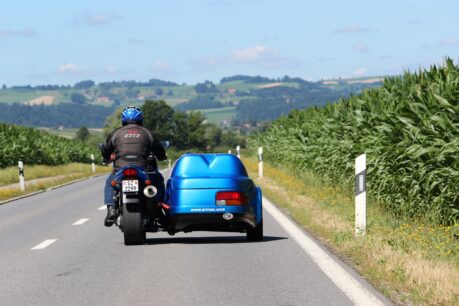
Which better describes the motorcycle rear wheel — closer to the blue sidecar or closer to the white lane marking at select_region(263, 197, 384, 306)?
the blue sidecar

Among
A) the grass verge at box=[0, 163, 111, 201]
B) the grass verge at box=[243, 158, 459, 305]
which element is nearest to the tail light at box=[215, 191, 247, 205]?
the grass verge at box=[243, 158, 459, 305]

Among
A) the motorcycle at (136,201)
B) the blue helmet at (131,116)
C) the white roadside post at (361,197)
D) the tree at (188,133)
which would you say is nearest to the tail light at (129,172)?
the motorcycle at (136,201)

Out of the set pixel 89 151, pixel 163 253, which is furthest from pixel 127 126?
pixel 89 151

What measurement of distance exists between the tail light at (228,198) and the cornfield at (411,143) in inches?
128

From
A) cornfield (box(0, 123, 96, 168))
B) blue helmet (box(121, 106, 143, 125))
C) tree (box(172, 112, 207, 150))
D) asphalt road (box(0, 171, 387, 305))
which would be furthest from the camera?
tree (box(172, 112, 207, 150))

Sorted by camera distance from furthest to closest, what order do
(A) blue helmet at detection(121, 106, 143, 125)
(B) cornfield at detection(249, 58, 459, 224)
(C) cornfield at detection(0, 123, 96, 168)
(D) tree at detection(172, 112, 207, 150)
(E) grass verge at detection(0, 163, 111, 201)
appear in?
1. (D) tree at detection(172, 112, 207, 150)
2. (C) cornfield at detection(0, 123, 96, 168)
3. (E) grass verge at detection(0, 163, 111, 201)
4. (B) cornfield at detection(249, 58, 459, 224)
5. (A) blue helmet at detection(121, 106, 143, 125)

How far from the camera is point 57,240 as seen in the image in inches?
500

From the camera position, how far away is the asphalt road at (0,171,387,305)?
7566mm

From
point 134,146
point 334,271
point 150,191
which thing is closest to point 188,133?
point 134,146

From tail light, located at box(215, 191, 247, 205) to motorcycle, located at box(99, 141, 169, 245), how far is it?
800 mm

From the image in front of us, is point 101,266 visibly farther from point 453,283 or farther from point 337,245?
point 453,283

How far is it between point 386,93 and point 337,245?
8.35 metres

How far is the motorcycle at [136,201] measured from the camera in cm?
1114

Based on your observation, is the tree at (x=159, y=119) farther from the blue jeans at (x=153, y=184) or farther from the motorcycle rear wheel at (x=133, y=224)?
the motorcycle rear wheel at (x=133, y=224)
